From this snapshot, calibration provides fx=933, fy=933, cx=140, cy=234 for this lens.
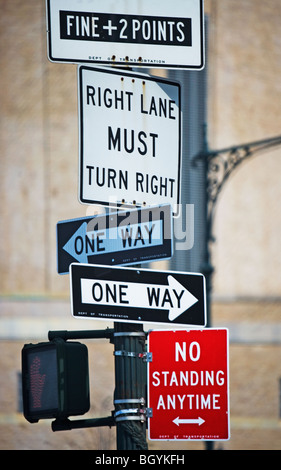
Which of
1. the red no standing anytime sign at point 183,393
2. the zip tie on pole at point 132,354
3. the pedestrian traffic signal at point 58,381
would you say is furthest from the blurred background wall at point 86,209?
the zip tie on pole at point 132,354

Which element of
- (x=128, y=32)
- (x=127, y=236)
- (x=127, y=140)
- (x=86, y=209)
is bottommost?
(x=127, y=236)

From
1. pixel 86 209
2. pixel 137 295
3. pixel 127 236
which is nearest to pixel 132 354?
pixel 137 295

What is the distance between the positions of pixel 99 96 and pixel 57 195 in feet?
57.4

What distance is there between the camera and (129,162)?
5.72m

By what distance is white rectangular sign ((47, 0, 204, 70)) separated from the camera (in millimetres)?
5777

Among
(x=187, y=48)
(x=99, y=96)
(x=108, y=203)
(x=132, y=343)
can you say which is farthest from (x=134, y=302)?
(x=187, y=48)

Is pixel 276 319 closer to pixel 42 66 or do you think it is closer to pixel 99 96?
pixel 42 66

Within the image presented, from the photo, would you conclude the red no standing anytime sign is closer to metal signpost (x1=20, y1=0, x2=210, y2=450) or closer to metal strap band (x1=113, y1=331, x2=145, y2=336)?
metal signpost (x1=20, y1=0, x2=210, y2=450)

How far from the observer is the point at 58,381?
5.54 meters

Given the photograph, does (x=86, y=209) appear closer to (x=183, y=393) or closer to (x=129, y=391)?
(x=183, y=393)

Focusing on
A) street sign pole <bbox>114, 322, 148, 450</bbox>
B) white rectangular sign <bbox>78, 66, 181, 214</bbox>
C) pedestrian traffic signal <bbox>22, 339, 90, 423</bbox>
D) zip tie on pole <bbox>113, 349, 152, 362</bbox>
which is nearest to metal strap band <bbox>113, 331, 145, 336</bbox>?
street sign pole <bbox>114, 322, 148, 450</bbox>

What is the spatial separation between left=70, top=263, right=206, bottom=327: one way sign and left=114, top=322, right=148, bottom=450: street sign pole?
155 mm

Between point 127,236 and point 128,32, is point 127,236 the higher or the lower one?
the lower one

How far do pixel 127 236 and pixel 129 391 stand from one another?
0.93 m
